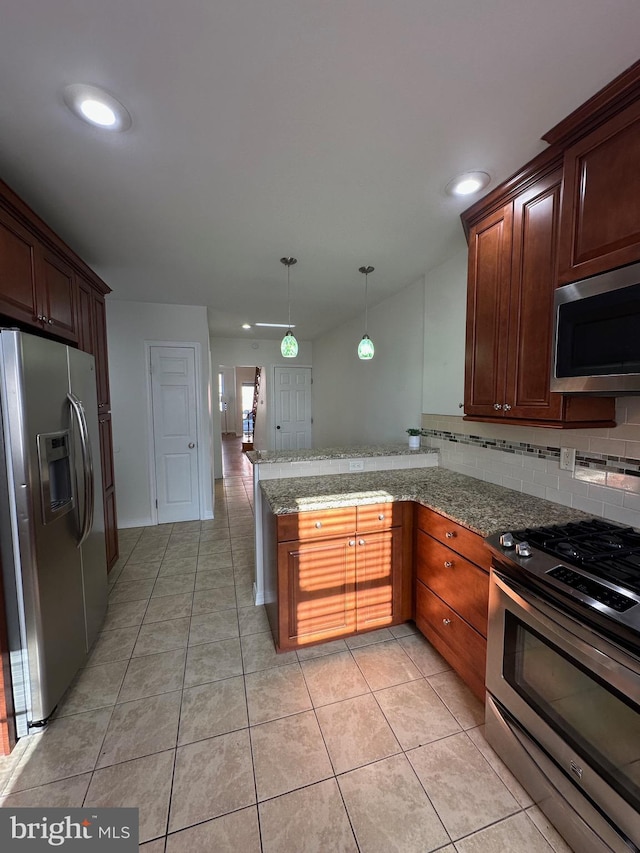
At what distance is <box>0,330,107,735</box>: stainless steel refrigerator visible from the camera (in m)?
1.43

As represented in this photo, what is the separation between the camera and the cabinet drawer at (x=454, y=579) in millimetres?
1575

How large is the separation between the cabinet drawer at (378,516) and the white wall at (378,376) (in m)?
1.26

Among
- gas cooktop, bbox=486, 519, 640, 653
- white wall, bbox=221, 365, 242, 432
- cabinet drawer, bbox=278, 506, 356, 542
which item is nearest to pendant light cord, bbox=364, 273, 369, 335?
cabinet drawer, bbox=278, 506, 356, 542

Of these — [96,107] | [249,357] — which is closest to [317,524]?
[96,107]

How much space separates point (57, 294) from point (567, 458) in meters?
3.14

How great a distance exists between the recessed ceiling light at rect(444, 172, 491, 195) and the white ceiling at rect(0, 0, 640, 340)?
5 centimetres

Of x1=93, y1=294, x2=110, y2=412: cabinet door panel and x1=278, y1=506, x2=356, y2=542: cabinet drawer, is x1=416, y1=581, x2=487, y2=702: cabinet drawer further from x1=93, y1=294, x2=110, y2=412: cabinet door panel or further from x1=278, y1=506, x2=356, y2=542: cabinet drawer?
x1=93, y1=294, x2=110, y2=412: cabinet door panel

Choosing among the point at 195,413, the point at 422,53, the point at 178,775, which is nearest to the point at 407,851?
the point at 178,775

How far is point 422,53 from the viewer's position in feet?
3.49

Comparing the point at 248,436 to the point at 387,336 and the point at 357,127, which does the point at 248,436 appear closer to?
the point at 387,336

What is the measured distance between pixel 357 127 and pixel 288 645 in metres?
2.54
